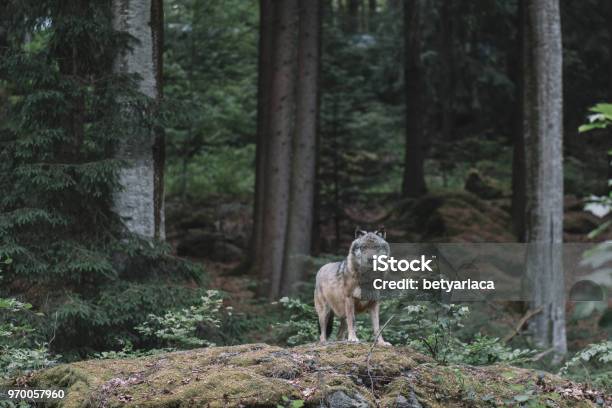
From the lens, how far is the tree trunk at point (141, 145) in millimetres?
10578

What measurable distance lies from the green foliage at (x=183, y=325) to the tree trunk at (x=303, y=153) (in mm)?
4574

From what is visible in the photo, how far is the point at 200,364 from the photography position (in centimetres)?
618

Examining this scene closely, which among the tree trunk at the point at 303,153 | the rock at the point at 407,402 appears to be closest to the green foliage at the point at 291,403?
the rock at the point at 407,402

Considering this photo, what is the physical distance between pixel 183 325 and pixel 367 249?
3152 mm

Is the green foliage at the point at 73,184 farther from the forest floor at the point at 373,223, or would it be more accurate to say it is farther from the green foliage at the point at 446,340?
the forest floor at the point at 373,223

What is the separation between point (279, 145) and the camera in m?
16.1

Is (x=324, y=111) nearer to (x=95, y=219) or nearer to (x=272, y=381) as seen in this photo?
(x=95, y=219)

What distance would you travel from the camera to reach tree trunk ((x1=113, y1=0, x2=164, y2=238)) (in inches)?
416

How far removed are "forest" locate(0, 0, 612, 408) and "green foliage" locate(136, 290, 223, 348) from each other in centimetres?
6

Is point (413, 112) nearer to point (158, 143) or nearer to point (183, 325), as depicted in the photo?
point (158, 143)

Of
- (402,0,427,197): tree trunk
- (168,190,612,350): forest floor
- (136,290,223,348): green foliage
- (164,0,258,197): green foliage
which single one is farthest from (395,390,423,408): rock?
(402,0,427,197): tree trunk

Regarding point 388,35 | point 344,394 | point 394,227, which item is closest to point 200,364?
point 344,394

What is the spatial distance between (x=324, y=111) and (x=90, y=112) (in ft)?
36.7

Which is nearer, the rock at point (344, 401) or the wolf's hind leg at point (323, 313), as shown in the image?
the rock at point (344, 401)
